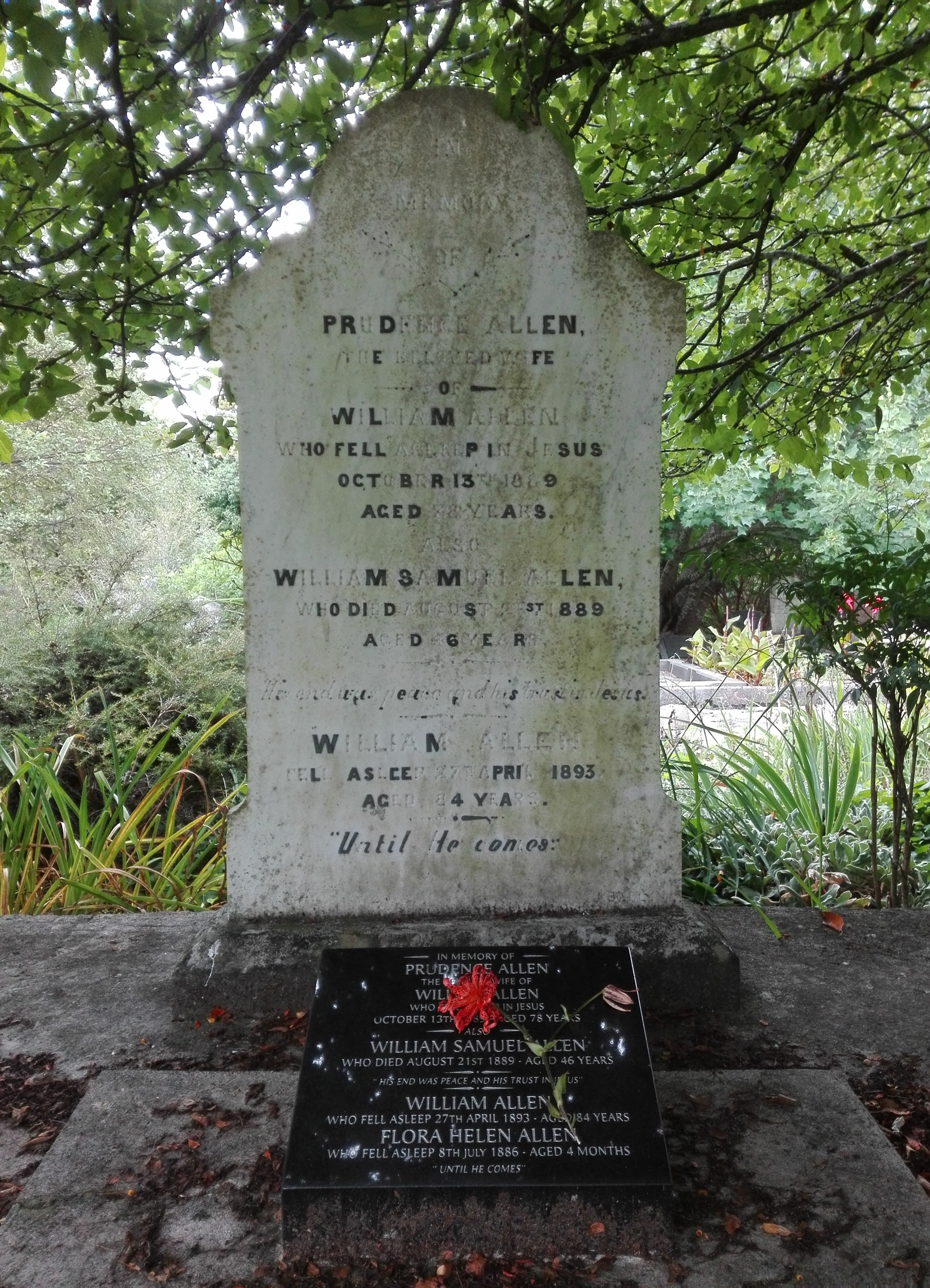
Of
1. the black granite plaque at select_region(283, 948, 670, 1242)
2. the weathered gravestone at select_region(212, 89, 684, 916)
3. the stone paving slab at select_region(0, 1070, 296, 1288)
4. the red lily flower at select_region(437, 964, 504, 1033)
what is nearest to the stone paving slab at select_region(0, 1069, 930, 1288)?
the stone paving slab at select_region(0, 1070, 296, 1288)

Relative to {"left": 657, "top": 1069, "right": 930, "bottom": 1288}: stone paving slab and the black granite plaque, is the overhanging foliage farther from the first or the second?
{"left": 657, "top": 1069, "right": 930, "bottom": 1288}: stone paving slab

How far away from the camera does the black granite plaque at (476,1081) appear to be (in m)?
1.82

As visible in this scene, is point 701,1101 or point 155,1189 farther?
point 701,1101

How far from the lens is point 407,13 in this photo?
9.88 feet

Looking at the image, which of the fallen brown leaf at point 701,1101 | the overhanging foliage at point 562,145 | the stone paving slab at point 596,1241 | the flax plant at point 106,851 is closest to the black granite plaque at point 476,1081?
the stone paving slab at point 596,1241

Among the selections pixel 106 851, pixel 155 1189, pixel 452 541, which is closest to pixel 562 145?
pixel 452 541

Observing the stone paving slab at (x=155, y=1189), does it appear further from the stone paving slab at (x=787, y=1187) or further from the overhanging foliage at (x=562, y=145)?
the overhanging foliage at (x=562, y=145)

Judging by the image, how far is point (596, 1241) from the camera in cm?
179

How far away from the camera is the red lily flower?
2178mm

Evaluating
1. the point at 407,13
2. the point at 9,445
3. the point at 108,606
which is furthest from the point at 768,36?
the point at 108,606

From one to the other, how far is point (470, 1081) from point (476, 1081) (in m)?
0.01

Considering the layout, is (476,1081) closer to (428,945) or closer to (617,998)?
(617,998)

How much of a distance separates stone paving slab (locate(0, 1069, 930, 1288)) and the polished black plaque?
17 cm

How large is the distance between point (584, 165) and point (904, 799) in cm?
329
